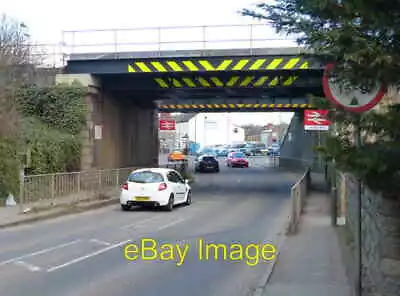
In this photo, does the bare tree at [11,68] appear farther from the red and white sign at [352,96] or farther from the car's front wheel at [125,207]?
the red and white sign at [352,96]

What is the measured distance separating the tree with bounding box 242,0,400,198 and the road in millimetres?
4717

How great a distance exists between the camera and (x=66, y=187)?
846 inches

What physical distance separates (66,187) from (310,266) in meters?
13.0

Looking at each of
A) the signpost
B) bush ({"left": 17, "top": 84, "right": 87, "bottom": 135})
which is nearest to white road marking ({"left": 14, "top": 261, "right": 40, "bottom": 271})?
the signpost

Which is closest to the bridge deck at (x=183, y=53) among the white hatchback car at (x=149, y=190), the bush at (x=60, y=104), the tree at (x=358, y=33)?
the bush at (x=60, y=104)

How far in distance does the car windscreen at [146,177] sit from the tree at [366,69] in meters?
16.8

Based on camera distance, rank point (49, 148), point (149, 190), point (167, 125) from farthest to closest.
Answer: point (167, 125), point (49, 148), point (149, 190)

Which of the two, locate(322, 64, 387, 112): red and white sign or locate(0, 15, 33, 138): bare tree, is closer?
locate(322, 64, 387, 112): red and white sign

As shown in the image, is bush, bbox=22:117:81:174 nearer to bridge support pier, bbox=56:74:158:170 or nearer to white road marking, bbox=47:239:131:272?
bridge support pier, bbox=56:74:158:170

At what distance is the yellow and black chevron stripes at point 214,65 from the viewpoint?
24.5 m

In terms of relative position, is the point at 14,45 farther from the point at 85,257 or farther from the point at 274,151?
the point at 274,151

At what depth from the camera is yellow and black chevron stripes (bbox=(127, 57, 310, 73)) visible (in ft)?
80.3

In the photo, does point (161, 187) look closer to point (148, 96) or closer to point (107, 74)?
point (107, 74)

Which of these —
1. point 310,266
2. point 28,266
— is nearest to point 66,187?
point 28,266
